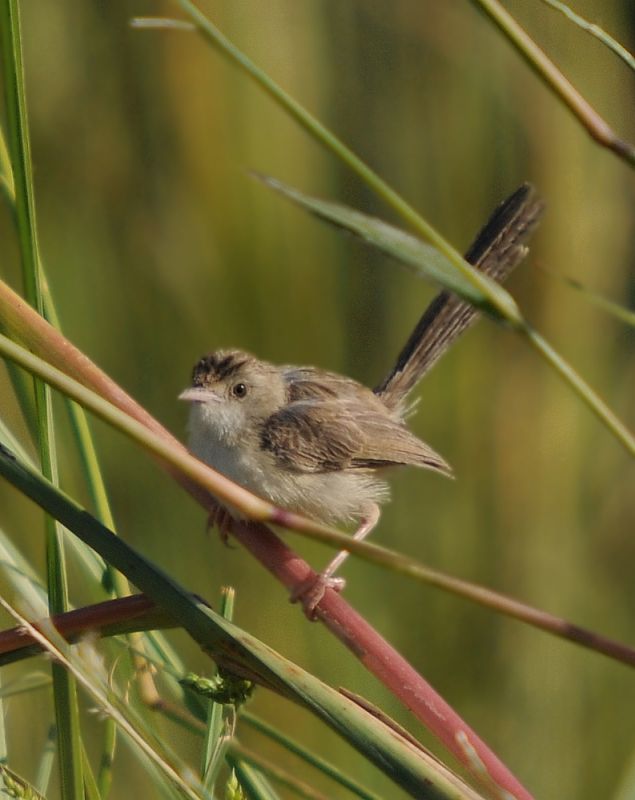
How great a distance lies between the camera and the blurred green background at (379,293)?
3.22m

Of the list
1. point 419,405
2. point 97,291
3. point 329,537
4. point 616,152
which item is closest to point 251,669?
point 329,537

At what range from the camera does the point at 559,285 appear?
142 inches

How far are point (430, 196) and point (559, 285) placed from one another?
0.52m

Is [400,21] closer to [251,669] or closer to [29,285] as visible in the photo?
[29,285]

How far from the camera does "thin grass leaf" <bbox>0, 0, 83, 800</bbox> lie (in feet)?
4.29

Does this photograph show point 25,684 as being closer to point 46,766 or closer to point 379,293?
point 46,766

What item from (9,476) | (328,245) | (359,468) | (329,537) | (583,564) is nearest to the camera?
(329,537)

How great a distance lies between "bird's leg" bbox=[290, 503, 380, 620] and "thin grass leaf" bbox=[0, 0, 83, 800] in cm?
34

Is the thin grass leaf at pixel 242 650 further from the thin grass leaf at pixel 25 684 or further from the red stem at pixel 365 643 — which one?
the thin grass leaf at pixel 25 684

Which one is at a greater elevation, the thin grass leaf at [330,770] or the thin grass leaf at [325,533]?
the thin grass leaf at [325,533]

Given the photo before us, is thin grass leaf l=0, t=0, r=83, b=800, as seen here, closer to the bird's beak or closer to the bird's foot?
the bird's foot

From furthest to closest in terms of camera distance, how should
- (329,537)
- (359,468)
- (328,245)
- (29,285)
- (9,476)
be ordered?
1. (328,245)
2. (359,468)
3. (29,285)
4. (9,476)
5. (329,537)

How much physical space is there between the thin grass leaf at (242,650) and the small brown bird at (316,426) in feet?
5.34

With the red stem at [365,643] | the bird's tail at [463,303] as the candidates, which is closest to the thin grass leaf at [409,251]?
the red stem at [365,643]
